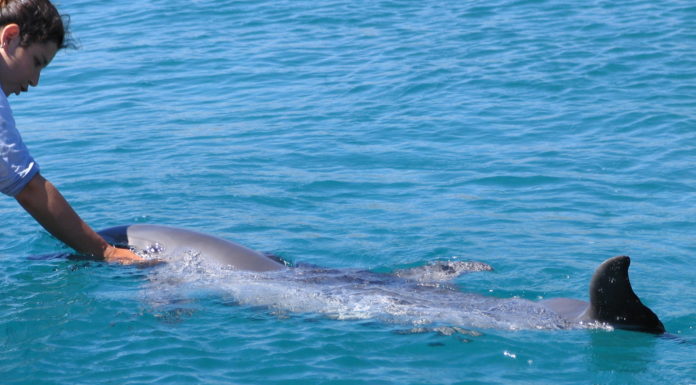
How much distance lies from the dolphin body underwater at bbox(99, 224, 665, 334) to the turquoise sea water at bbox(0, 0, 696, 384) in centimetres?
12

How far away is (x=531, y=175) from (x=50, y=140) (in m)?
6.16

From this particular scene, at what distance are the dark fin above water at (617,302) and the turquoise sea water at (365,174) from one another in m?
0.09

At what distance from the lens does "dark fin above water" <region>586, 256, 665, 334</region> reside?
6.16m

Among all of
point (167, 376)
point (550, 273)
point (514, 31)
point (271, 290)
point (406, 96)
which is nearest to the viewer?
point (167, 376)

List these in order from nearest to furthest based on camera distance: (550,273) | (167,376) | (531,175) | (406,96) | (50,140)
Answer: (167,376), (550,273), (531,175), (50,140), (406,96)

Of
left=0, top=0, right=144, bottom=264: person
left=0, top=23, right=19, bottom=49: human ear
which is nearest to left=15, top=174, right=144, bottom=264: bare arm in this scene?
left=0, top=0, right=144, bottom=264: person

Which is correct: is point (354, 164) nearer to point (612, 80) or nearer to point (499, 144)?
point (499, 144)

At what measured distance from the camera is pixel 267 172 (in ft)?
36.1

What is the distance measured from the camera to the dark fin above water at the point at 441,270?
782 centimetres

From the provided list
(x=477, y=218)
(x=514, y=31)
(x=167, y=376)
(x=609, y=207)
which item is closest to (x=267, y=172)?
(x=477, y=218)

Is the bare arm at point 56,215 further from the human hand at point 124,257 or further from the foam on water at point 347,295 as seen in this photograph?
the foam on water at point 347,295

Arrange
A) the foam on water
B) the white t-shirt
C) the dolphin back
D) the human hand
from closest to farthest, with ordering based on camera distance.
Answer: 1. the white t-shirt
2. the foam on water
3. the human hand
4. the dolphin back

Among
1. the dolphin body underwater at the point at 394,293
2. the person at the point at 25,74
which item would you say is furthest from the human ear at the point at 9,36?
the dolphin body underwater at the point at 394,293

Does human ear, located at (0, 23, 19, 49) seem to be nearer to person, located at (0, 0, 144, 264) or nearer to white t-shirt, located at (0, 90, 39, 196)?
person, located at (0, 0, 144, 264)
